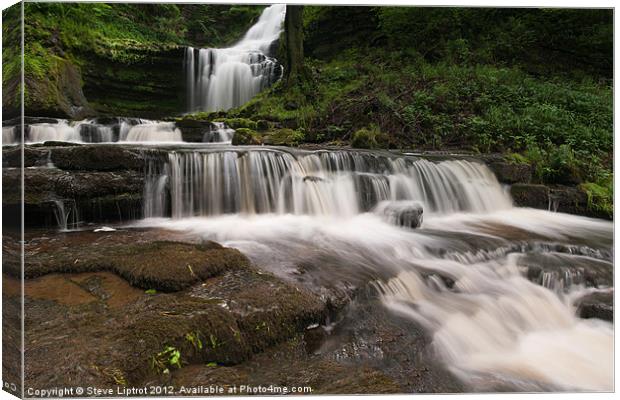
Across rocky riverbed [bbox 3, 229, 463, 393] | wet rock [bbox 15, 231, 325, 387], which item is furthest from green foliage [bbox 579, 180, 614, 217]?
wet rock [bbox 15, 231, 325, 387]

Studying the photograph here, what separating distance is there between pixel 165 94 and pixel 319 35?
2138 mm

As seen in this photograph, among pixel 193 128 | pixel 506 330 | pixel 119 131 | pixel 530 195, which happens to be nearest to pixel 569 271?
pixel 506 330

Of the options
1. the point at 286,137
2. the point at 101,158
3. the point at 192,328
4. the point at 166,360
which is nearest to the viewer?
the point at 166,360

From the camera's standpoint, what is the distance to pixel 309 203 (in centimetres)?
356

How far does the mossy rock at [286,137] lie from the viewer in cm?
475

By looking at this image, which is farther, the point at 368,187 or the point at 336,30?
the point at 336,30

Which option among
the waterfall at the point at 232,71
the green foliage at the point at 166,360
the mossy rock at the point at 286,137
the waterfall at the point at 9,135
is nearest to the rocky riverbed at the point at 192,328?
the green foliage at the point at 166,360

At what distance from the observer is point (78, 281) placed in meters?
2.15

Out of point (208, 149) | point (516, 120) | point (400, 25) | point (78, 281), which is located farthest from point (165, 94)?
point (516, 120)

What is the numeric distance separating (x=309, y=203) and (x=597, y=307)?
7.41ft

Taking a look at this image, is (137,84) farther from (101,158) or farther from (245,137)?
(101,158)

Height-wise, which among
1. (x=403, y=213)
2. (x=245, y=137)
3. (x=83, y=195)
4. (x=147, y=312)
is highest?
(x=245, y=137)

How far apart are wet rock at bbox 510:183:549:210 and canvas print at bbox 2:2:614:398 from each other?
2 centimetres

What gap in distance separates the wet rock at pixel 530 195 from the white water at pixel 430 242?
0.29ft
